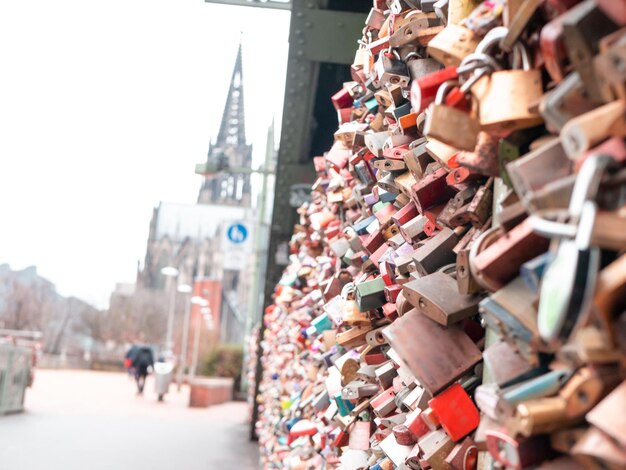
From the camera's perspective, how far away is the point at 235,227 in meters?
14.7

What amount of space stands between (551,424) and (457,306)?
1.55ft

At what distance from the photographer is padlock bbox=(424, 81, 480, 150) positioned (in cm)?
103

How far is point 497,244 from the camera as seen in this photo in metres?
0.96

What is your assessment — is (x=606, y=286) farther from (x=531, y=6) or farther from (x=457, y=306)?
(x=457, y=306)

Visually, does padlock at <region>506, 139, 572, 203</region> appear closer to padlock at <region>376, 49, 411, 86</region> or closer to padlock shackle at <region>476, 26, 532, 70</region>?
padlock shackle at <region>476, 26, 532, 70</region>

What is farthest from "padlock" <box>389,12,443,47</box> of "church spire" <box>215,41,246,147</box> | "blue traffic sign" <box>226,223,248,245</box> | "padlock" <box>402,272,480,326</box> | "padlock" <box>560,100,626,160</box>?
"church spire" <box>215,41,246,147</box>

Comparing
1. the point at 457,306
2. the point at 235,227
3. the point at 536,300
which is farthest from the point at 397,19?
the point at 235,227

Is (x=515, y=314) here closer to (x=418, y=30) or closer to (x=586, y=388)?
(x=586, y=388)

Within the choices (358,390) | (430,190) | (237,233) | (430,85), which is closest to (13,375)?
(237,233)

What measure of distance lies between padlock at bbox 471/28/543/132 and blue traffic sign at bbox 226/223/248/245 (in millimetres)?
13559

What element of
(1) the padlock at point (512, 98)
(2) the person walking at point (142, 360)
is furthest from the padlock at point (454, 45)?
(2) the person walking at point (142, 360)

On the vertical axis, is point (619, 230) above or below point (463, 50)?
below

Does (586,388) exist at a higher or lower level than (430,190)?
lower

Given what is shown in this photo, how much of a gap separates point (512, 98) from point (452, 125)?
0.33 ft
